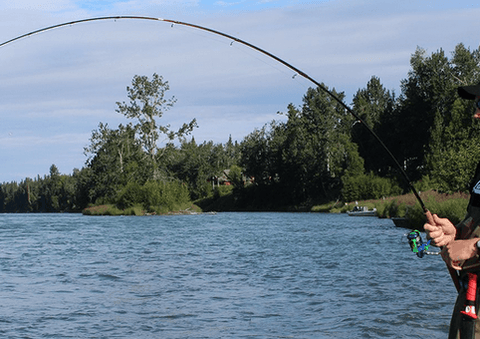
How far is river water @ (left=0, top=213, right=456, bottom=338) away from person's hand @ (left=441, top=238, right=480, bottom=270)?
173 inches

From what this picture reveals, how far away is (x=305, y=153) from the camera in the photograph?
3088 inches

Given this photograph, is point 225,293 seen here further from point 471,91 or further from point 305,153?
point 305,153

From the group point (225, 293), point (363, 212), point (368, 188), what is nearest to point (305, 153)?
point (368, 188)

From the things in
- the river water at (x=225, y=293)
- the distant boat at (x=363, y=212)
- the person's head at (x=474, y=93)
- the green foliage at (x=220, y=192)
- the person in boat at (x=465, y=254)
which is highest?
the green foliage at (x=220, y=192)

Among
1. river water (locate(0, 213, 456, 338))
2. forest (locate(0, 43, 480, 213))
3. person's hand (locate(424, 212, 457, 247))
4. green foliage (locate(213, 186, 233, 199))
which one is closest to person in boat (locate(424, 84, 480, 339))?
person's hand (locate(424, 212, 457, 247))

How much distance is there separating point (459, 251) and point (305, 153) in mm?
75293

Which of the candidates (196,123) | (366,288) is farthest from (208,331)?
(196,123)

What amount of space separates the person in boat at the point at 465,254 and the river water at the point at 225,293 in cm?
426

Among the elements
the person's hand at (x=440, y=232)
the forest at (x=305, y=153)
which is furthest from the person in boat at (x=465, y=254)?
the forest at (x=305, y=153)

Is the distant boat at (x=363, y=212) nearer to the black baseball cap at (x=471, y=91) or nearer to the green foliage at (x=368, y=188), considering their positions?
the green foliage at (x=368, y=188)

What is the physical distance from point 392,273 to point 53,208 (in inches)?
4316

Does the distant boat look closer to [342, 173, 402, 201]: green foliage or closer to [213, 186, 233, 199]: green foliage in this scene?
[342, 173, 402, 201]: green foliage

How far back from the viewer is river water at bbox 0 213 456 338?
9.04 m

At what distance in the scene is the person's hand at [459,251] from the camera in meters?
3.45
